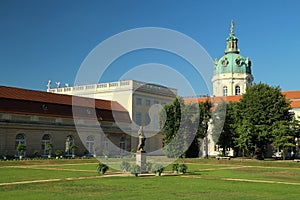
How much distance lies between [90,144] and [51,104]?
28.0 feet

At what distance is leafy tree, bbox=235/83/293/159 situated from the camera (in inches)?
2029

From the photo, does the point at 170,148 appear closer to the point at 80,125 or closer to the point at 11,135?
the point at 80,125

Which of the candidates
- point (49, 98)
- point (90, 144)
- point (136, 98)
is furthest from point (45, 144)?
point (136, 98)

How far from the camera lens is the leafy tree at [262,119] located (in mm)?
51531

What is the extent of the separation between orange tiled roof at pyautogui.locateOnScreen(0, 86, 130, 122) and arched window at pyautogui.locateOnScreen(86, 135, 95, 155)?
124 inches

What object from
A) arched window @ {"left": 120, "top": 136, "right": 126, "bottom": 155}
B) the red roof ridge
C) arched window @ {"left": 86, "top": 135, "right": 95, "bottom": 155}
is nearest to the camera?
the red roof ridge

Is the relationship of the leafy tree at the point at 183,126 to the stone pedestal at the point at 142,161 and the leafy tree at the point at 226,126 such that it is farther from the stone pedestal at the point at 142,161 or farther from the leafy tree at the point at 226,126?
the stone pedestal at the point at 142,161

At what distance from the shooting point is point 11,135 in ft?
155

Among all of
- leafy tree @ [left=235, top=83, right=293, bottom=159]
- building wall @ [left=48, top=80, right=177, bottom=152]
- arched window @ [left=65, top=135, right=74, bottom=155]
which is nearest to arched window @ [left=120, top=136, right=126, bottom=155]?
building wall @ [left=48, top=80, right=177, bottom=152]

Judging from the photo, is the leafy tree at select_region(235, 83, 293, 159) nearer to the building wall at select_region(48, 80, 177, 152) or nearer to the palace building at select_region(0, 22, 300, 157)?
the palace building at select_region(0, 22, 300, 157)

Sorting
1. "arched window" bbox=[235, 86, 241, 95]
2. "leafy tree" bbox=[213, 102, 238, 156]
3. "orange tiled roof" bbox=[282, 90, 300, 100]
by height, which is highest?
"arched window" bbox=[235, 86, 241, 95]

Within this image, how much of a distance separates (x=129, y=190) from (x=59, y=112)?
36.7 metres

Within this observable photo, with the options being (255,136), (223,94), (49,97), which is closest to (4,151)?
(49,97)

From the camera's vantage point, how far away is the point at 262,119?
5303 centimetres
